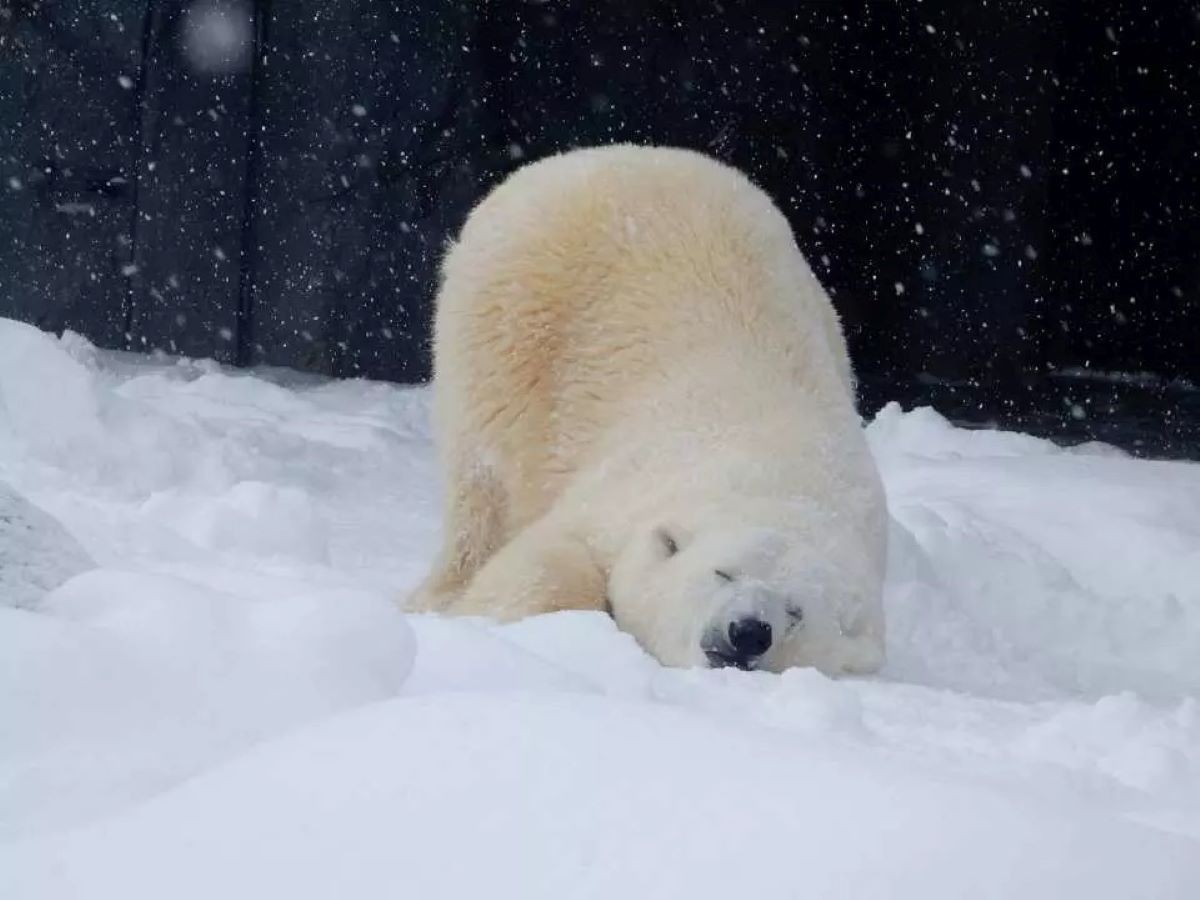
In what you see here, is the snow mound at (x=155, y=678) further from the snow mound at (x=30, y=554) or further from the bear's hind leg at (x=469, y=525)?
the bear's hind leg at (x=469, y=525)

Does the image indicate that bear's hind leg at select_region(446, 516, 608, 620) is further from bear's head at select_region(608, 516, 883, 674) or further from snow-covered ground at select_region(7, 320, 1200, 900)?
snow-covered ground at select_region(7, 320, 1200, 900)

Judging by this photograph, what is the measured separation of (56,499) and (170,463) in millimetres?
646

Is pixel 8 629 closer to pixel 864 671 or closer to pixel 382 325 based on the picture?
pixel 864 671

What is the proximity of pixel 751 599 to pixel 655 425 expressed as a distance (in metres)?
0.82

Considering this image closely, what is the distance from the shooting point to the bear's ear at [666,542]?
10.5 feet

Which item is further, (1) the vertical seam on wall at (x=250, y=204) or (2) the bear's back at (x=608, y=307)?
(1) the vertical seam on wall at (x=250, y=204)

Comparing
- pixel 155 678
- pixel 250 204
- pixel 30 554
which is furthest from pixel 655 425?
pixel 250 204

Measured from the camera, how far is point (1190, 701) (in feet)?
8.11

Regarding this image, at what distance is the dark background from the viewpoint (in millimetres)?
8289

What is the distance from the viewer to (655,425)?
3633 millimetres

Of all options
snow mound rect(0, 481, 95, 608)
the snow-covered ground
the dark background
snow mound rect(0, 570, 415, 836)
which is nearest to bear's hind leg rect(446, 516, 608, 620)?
the snow-covered ground

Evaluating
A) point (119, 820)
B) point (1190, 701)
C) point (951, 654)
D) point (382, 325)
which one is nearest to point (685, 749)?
point (119, 820)

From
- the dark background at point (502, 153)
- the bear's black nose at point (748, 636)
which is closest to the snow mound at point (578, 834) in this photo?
the bear's black nose at point (748, 636)

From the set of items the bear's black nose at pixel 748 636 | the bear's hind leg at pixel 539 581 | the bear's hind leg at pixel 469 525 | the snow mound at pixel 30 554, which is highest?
the snow mound at pixel 30 554
